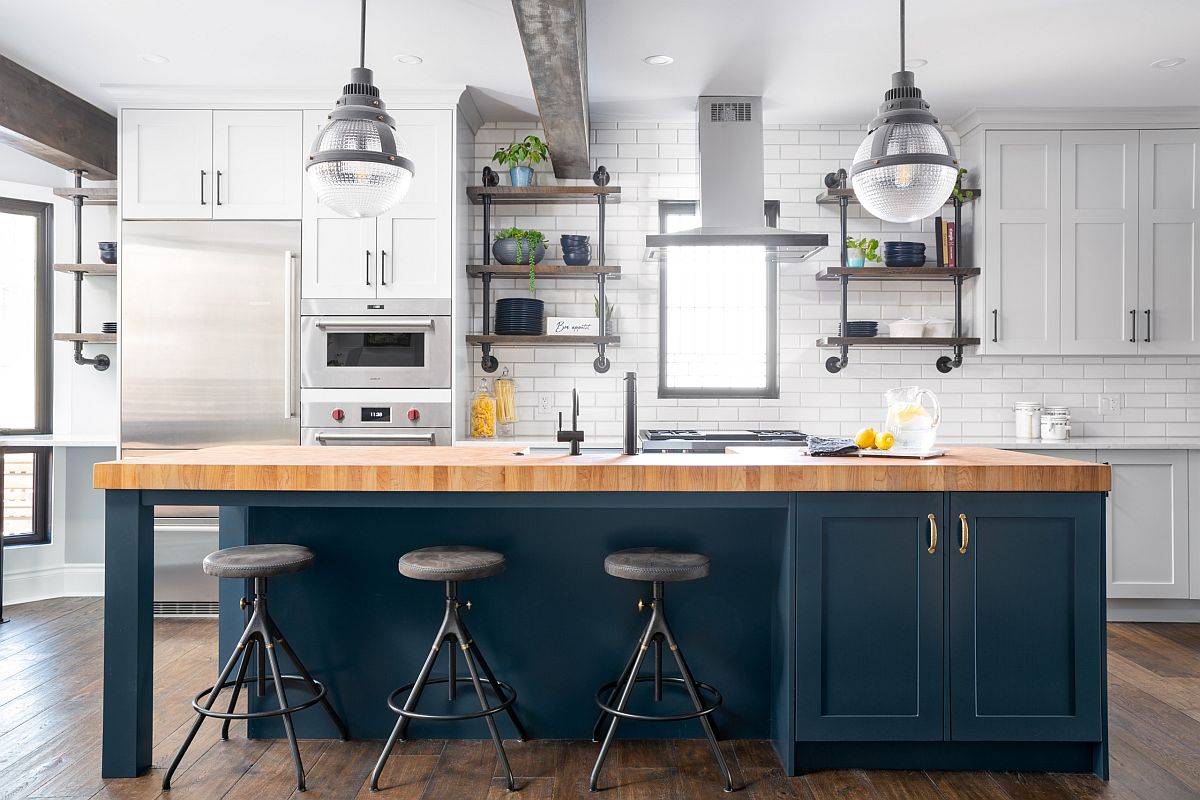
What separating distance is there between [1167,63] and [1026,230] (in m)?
1.01

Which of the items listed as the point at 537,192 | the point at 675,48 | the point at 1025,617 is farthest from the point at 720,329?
the point at 1025,617

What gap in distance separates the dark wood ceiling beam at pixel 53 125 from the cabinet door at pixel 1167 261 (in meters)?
6.05

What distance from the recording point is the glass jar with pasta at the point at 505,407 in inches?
189

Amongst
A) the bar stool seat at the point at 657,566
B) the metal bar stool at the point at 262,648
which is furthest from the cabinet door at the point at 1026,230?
the metal bar stool at the point at 262,648

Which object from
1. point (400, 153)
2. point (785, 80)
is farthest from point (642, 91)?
point (400, 153)

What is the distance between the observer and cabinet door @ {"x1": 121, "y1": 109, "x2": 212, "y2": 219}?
14.4 feet

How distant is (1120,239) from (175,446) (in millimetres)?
5468

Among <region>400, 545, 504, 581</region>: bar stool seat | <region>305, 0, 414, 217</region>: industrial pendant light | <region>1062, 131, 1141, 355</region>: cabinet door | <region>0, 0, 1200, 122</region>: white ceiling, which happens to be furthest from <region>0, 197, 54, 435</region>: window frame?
<region>1062, 131, 1141, 355</region>: cabinet door

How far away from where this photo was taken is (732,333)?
16.6ft

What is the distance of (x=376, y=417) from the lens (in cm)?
436

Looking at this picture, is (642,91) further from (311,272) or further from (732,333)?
(311,272)

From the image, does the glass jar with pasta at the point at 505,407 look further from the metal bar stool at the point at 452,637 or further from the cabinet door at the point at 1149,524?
A: the cabinet door at the point at 1149,524

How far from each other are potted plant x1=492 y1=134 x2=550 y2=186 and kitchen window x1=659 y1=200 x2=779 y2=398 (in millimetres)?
971

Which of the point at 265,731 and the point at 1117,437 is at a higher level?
the point at 1117,437
